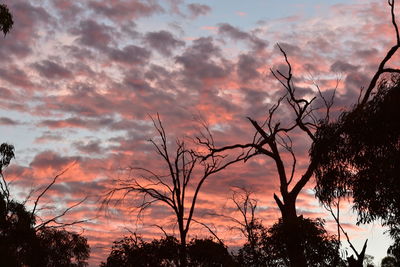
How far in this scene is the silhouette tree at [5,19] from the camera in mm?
22656

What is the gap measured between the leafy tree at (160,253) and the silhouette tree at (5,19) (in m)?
20.9

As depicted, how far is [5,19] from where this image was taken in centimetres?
2270

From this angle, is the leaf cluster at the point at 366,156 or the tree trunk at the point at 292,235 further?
the tree trunk at the point at 292,235

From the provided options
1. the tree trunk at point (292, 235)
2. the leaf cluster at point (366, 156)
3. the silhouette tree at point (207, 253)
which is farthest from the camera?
the silhouette tree at point (207, 253)

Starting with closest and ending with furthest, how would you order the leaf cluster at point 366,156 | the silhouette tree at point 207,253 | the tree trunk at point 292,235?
the leaf cluster at point 366,156 < the tree trunk at point 292,235 < the silhouette tree at point 207,253

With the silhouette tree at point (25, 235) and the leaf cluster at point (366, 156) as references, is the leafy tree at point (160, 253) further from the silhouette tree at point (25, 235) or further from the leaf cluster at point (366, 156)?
the leaf cluster at point (366, 156)

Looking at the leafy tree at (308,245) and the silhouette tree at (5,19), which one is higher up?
the silhouette tree at (5,19)

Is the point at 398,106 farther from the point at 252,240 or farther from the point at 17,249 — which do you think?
the point at 17,249

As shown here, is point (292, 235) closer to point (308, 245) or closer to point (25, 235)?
point (308, 245)

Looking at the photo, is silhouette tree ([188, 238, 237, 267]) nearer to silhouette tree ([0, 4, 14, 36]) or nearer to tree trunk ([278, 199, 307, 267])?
tree trunk ([278, 199, 307, 267])

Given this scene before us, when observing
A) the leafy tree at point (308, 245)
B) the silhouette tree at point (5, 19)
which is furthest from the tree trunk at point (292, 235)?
the silhouette tree at point (5, 19)

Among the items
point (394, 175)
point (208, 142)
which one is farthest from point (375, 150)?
point (208, 142)

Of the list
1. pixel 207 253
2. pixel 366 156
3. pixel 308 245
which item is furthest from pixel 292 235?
pixel 207 253

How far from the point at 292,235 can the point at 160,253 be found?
538 inches
